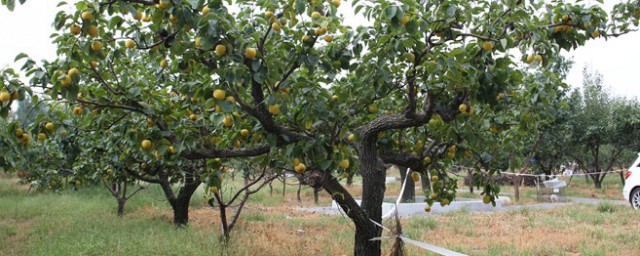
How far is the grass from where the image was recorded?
5930 millimetres

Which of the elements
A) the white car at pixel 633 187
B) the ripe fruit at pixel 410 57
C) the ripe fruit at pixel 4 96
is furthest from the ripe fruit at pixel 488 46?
the white car at pixel 633 187

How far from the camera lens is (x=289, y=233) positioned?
25.4 ft

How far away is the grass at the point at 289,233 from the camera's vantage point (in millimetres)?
5930

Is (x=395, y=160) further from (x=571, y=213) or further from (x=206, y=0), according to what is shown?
(x=571, y=213)

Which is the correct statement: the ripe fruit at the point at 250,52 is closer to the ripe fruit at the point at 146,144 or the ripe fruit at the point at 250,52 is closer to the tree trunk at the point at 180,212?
the ripe fruit at the point at 146,144

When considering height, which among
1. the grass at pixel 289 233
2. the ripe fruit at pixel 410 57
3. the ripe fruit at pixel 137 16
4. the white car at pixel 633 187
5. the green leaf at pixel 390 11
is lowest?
the grass at pixel 289 233

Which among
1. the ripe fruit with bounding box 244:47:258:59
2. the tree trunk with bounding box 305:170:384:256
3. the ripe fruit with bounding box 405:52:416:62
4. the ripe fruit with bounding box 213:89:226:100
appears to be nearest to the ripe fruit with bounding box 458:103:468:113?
the ripe fruit with bounding box 405:52:416:62

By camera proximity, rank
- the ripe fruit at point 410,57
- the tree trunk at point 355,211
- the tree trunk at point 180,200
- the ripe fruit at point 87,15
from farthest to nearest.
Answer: the tree trunk at point 180,200
the tree trunk at point 355,211
the ripe fruit at point 410,57
the ripe fruit at point 87,15

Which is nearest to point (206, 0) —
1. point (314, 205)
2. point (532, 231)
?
point (532, 231)

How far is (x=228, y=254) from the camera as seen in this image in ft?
18.4

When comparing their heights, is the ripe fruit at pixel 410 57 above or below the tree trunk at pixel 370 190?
above

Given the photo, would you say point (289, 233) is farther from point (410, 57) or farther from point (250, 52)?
point (250, 52)

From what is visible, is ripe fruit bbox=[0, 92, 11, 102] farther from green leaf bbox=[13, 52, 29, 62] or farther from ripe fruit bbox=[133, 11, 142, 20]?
ripe fruit bbox=[133, 11, 142, 20]

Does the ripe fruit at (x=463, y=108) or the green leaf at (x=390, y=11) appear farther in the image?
the ripe fruit at (x=463, y=108)
